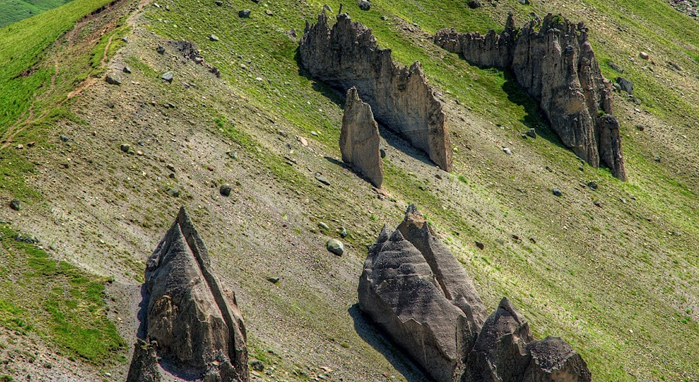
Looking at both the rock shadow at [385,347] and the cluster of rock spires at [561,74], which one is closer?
the rock shadow at [385,347]

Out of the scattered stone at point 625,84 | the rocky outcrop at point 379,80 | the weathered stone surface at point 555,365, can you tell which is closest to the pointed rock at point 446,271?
the weathered stone surface at point 555,365

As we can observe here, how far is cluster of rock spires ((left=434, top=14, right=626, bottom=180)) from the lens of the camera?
8738 centimetres

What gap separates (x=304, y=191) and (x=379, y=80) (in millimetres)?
20502

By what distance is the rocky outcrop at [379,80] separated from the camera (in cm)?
7325

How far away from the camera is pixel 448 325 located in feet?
152

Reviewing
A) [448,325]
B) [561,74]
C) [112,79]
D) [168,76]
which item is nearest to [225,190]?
[112,79]

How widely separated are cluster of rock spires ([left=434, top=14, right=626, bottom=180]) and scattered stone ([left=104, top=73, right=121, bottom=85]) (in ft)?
151

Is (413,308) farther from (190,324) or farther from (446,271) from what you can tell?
(190,324)

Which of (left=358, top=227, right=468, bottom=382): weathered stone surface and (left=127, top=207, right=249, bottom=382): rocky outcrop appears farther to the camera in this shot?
(left=358, top=227, right=468, bottom=382): weathered stone surface

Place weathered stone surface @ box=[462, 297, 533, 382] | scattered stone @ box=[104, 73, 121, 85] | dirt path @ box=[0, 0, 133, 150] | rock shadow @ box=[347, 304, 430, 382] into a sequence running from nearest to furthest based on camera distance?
1. weathered stone surface @ box=[462, 297, 533, 382]
2. rock shadow @ box=[347, 304, 430, 382]
3. dirt path @ box=[0, 0, 133, 150]
4. scattered stone @ box=[104, 73, 121, 85]

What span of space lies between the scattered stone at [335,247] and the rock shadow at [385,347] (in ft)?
17.0

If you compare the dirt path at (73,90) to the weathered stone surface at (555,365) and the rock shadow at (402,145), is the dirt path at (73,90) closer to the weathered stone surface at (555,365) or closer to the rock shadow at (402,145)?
the rock shadow at (402,145)

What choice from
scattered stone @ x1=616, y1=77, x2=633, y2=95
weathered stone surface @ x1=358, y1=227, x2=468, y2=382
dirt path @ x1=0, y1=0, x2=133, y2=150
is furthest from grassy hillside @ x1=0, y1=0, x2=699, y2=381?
scattered stone @ x1=616, y1=77, x2=633, y2=95

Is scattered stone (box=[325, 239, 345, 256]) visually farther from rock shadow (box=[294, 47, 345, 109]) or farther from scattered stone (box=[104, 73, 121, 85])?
rock shadow (box=[294, 47, 345, 109])
